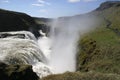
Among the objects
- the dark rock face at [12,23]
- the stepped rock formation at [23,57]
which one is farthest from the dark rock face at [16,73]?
the dark rock face at [12,23]

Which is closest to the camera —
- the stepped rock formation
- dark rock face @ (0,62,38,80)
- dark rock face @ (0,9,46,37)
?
dark rock face @ (0,62,38,80)

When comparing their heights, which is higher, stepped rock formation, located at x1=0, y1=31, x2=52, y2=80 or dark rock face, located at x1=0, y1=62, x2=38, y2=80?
dark rock face, located at x1=0, y1=62, x2=38, y2=80

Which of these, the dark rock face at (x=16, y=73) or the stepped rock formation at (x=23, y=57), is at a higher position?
the dark rock face at (x=16, y=73)

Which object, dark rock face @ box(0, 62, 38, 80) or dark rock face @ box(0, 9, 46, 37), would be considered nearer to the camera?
dark rock face @ box(0, 62, 38, 80)

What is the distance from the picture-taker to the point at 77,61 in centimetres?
7269

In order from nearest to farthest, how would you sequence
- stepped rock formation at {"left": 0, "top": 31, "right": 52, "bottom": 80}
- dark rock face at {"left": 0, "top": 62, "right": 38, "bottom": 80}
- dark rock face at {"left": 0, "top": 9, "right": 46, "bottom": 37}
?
dark rock face at {"left": 0, "top": 62, "right": 38, "bottom": 80} < stepped rock formation at {"left": 0, "top": 31, "right": 52, "bottom": 80} < dark rock face at {"left": 0, "top": 9, "right": 46, "bottom": 37}

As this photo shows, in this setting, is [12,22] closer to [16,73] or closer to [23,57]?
[23,57]

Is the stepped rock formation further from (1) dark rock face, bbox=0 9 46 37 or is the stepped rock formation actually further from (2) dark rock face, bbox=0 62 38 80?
(1) dark rock face, bbox=0 9 46 37

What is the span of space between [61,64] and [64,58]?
5372 millimetres

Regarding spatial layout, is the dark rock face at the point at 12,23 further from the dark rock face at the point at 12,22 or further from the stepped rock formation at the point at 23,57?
the stepped rock formation at the point at 23,57

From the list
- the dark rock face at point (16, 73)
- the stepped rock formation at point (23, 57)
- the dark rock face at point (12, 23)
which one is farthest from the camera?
the dark rock face at point (12, 23)

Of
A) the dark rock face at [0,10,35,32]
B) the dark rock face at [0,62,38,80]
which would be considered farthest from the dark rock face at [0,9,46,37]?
the dark rock face at [0,62,38,80]

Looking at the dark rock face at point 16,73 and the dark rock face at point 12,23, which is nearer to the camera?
the dark rock face at point 16,73

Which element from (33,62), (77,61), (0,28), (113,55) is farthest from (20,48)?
(0,28)
